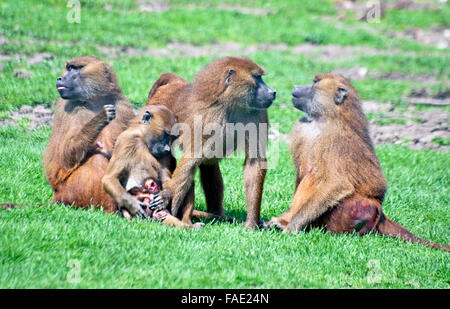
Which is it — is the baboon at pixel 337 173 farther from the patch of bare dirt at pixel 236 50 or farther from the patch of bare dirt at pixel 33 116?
the patch of bare dirt at pixel 236 50

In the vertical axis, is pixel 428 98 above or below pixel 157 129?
below

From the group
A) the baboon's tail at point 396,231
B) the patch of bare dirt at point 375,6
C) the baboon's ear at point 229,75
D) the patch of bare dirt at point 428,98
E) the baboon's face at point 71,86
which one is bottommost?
the baboon's tail at point 396,231

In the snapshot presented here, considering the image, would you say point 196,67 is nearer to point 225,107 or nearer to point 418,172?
point 418,172

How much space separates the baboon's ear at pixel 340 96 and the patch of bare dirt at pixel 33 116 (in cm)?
517

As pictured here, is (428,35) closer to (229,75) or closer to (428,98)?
(428,98)

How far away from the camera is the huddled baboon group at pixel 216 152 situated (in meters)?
6.61

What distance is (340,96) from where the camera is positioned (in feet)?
22.3

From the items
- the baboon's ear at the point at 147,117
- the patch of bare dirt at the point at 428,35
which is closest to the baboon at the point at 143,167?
the baboon's ear at the point at 147,117

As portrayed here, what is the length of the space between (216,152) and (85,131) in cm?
144

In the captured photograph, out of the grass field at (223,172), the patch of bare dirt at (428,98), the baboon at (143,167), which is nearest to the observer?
the grass field at (223,172)

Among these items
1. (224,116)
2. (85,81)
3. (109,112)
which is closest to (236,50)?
(85,81)

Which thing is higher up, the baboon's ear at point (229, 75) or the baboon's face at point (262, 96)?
the baboon's ear at point (229, 75)

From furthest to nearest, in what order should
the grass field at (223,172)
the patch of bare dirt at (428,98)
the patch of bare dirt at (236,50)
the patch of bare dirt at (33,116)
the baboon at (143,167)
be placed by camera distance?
1. the patch of bare dirt at (236,50)
2. the patch of bare dirt at (428,98)
3. the patch of bare dirt at (33,116)
4. the baboon at (143,167)
5. the grass field at (223,172)

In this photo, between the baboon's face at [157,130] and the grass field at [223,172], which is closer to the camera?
the grass field at [223,172]
